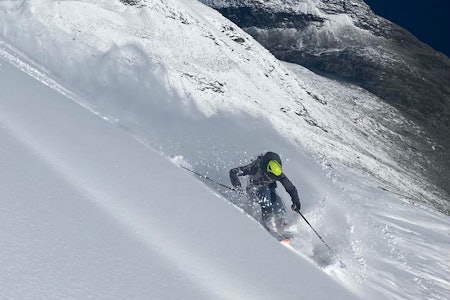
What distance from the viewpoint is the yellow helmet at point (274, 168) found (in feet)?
38.5

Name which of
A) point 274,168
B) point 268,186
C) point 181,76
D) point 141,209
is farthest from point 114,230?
point 181,76

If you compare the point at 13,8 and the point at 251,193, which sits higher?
the point at 251,193

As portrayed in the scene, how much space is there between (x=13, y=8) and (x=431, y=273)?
22.9m

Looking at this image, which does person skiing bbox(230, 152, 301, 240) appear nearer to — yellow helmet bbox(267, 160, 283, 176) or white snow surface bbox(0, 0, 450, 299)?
yellow helmet bbox(267, 160, 283, 176)

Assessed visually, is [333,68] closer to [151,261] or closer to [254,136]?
[254,136]

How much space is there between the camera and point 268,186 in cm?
1227

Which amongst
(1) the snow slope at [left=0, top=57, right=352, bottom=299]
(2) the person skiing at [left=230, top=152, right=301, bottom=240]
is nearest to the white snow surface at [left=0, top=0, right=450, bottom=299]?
(1) the snow slope at [left=0, top=57, right=352, bottom=299]

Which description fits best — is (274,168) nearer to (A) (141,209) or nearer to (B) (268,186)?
(B) (268,186)

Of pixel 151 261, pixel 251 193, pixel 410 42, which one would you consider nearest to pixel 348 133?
pixel 251 193

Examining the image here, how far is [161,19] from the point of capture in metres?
49.0

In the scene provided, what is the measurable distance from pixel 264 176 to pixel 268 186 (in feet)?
1.09

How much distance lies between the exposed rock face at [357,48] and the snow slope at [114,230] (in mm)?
117890

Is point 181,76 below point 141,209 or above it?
below

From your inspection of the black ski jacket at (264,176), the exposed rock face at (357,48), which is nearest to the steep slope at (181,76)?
the black ski jacket at (264,176)
